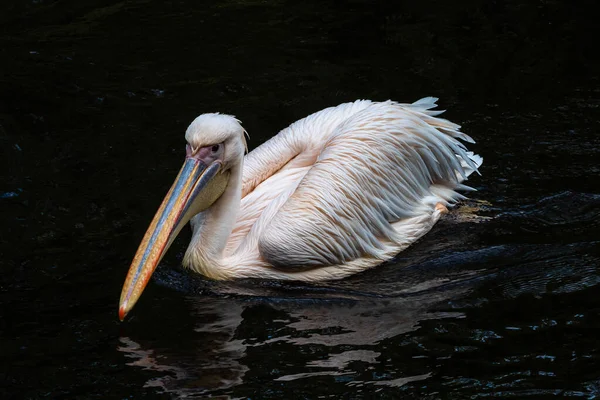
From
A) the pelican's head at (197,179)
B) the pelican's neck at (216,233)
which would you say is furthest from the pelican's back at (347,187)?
the pelican's head at (197,179)

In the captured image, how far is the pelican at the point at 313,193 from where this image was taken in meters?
5.12

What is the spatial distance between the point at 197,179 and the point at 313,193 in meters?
0.69

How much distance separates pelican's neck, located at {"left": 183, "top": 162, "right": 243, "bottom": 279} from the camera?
5.32m

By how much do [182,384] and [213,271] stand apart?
1.18 meters

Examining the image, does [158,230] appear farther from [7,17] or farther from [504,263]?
[7,17]

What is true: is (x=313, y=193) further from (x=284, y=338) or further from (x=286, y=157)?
(x=284, y=338)

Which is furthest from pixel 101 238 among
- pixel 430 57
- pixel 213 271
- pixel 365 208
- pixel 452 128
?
pixel 430 57

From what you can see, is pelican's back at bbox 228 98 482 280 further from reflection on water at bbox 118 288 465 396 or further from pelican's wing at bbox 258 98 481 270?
reflection on water at bbox 118 288 465 396

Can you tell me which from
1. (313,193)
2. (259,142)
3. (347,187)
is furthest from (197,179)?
(259,142)

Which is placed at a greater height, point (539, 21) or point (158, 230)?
point (539, 21)

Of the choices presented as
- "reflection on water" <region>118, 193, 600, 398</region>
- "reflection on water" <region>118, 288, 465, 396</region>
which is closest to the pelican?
"reflection on water" <region>118, 193, 600, 398</region>

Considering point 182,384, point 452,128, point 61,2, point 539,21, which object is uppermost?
point 61,2

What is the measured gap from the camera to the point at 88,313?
4.88m

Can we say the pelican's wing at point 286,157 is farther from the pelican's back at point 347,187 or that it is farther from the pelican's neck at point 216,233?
the pelican's neck at point 216,233
